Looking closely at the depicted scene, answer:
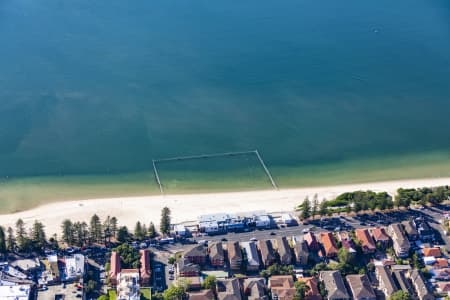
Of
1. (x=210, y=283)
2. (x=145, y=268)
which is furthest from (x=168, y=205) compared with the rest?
(x=210, y=283)


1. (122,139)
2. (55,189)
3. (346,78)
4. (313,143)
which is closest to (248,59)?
(346,78)

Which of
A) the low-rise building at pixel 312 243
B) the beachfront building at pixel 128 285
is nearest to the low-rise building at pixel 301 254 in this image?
the low-rise building at pixel 312 243

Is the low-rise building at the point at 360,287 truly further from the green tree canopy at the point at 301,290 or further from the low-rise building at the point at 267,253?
the low-rise building at the point at 267,253

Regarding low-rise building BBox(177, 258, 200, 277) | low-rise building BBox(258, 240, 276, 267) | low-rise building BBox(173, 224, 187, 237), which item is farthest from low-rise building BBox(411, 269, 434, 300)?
low-rise building BBox(173, 224, 187, 237)

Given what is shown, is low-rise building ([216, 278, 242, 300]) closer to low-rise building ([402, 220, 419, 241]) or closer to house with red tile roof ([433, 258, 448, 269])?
low-rise building ([402, 220, 419, 241])

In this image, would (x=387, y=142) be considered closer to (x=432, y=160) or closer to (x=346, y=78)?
(x=432, y=160)

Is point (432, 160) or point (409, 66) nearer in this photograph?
point (432, 160)

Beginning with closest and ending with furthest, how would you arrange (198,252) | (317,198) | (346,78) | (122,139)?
(198,252)
(317,198)
(122,139)
(346,78)
